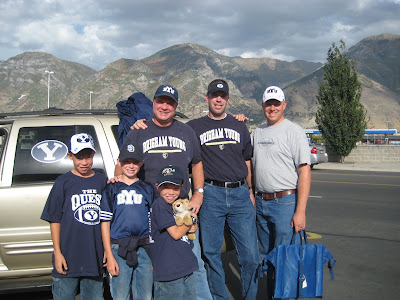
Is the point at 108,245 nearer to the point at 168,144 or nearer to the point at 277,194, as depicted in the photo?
the point at 168,144

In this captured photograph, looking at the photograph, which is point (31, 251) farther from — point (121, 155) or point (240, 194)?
point (240, 194)

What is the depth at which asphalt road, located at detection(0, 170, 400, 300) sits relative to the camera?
174 inches

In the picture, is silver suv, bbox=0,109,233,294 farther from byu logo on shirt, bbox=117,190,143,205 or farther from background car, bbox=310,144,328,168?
background car, bbox=310,144,328,168

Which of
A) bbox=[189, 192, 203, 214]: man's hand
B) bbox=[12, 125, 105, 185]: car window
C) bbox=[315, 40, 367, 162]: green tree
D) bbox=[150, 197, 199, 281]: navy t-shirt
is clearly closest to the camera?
bbox=[150, 197, 199, 281]: navy t-shirt

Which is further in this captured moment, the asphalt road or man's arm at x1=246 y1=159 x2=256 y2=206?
the asphalt road

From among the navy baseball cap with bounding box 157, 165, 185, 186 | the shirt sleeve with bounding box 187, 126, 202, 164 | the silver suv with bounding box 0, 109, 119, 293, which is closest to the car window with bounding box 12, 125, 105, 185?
the silver suv with bounding box 0, 109, 119, 293

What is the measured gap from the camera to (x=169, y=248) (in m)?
2.80

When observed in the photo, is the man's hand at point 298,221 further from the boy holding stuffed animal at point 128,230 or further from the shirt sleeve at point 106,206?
the shirt sleeve at point 106,206

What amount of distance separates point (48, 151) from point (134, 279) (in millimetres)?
1487

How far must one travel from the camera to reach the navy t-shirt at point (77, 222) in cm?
283

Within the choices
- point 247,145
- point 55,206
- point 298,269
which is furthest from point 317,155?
point 55,206

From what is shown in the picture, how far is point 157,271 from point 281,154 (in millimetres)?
1495

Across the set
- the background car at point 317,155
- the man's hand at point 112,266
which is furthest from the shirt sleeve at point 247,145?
the background car at point 317,155

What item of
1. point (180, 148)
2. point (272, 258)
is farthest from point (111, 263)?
point (272, 258)
